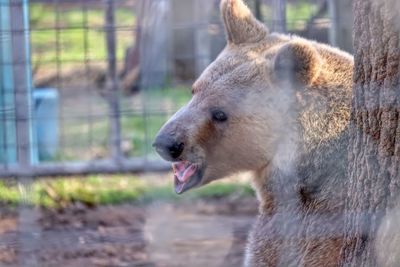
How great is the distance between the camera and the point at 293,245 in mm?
3535

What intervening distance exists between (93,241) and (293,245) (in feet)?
4.70

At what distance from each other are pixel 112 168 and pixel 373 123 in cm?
327

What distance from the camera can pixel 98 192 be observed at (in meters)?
6.06

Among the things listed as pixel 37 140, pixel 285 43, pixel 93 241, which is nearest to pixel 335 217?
pixel 285 43

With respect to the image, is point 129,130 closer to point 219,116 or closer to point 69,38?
point 69,38

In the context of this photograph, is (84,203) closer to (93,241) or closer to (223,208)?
(223,208)

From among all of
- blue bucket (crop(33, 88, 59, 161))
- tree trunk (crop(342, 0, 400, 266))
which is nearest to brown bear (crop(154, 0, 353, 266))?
tree trunk (crop(342, 0, 400, 266))

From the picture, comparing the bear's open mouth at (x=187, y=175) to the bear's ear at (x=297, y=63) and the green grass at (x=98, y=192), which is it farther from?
the green grass at (x=98, y=192)

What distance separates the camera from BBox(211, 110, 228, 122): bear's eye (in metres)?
Answer: 3.70

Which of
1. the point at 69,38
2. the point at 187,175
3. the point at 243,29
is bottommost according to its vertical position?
the point at 69,38

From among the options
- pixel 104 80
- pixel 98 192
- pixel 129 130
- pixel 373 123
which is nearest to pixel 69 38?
pixel 104 80

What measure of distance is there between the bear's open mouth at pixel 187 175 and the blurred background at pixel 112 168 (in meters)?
0.84

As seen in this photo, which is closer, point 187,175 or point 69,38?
point 187,175

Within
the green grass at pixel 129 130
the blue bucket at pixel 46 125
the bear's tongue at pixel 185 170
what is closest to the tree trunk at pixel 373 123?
the bear's tongue at pixel 185 170
